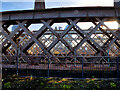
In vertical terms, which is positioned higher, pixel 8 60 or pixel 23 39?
pixel 23 39

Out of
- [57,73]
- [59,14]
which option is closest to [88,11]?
[59,14]

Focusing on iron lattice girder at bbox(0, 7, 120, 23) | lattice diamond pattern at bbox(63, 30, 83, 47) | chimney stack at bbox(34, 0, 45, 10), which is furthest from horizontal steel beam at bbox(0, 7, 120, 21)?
lattice diamond pattern at bbox(63, 30, 83, 47)

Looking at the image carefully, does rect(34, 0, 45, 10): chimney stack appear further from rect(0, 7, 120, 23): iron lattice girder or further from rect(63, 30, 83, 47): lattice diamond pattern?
rect(63, 30, 83, 47): lattice diamond pattern

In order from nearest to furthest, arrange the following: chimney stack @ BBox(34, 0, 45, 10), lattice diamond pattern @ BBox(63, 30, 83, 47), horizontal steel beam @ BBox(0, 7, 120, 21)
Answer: horizontal steel beam @ BBox(0, 7, 120, 21), chimney stack @ BBox(34, 0, 45, 10), lattice diamond pattern @ BBox(63, 30, 83, 47)

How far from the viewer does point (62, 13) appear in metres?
7.30

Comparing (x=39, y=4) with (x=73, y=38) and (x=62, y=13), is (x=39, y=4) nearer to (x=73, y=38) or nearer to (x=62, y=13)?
(x=62, y=13)

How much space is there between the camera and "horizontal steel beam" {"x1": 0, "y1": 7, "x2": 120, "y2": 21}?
7059 millimetres

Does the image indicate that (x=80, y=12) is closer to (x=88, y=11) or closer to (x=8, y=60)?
(x=88, y=11)

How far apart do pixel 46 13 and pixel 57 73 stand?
496 centimetres

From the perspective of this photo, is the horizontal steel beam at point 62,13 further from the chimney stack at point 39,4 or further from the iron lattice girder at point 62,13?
the chimney stack at point 39,4

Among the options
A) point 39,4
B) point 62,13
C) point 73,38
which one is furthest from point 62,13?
point 73,38

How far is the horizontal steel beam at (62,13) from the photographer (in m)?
7.06

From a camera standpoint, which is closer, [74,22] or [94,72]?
[94,72]

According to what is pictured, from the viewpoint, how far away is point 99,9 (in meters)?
7.12
